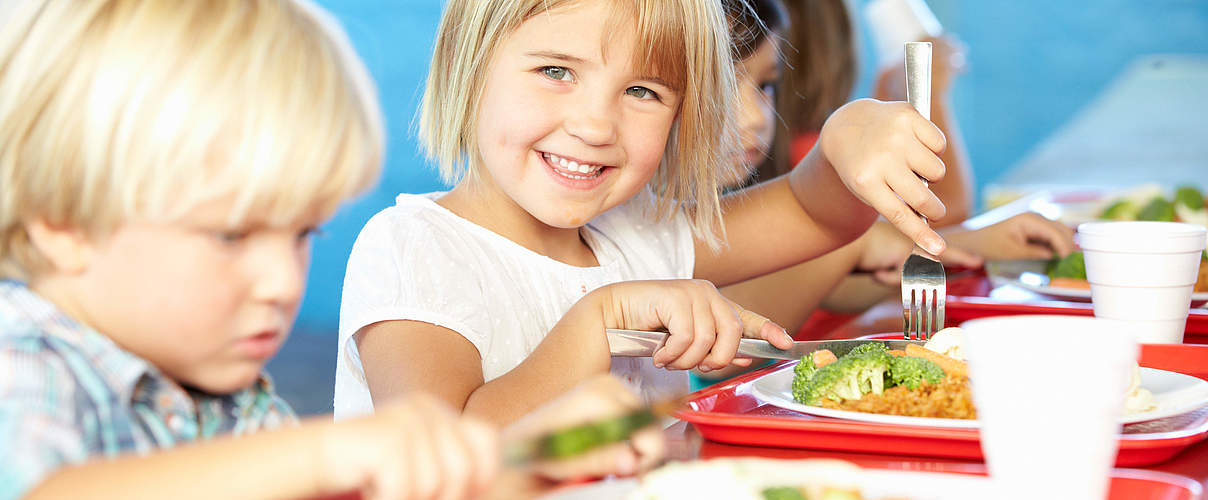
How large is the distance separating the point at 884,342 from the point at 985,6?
5.59m

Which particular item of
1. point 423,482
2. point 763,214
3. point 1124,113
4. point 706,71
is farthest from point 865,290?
point 1124,113

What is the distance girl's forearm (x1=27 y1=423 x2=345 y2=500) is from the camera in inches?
22.3

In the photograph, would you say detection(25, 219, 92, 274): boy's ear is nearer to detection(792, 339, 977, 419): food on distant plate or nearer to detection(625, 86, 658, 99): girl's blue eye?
detection(792, 339, 977, 419): food on distant plate

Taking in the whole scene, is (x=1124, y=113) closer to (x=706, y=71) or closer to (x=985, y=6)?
(x=985, y=6)

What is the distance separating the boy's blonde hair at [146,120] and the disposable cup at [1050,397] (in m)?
0.42

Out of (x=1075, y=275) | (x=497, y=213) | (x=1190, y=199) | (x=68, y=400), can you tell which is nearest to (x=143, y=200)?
(x=68, y=400)

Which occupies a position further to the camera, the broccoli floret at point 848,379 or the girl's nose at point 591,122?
the girl's nose at point 591,122

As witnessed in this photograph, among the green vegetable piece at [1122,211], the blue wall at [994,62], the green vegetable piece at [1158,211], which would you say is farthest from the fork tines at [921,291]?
the blue wall at [994,62]

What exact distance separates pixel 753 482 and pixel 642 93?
2.73 feet

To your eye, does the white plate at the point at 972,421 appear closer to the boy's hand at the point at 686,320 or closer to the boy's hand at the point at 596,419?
the boy's hand at the point at 686,320

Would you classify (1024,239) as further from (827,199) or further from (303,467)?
(303,467)

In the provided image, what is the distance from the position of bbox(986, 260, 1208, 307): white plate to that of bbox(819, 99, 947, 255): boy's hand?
1.36 ft

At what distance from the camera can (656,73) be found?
1379mm

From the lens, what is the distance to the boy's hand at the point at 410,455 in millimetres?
570
